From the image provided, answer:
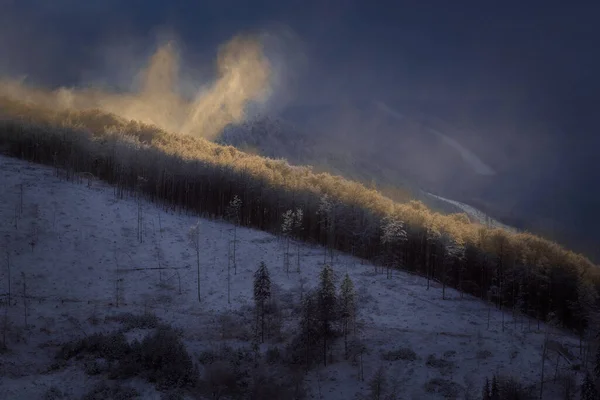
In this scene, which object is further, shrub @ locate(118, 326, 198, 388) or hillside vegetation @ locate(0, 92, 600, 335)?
hillside vegetation @ locate(0, 92, 600, 335)

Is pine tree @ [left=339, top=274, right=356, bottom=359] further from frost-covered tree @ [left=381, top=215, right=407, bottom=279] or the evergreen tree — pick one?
frost-covered tree @ [left=381, top=215, right=407, bottom=279]

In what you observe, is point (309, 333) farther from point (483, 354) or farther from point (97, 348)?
point (97, 348)

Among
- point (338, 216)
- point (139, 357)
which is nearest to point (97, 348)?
Result: point (139, 357)

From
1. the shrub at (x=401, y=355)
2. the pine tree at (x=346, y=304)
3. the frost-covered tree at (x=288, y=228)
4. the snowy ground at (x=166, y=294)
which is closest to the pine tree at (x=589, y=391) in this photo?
the snowy ground at (x=166, y=294)

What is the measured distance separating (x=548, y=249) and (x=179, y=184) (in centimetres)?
7395

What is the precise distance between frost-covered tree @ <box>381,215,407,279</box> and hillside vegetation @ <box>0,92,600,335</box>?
214 millimetres

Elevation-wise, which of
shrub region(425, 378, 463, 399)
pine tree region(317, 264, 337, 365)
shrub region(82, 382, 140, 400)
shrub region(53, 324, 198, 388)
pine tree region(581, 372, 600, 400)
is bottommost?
shrub region(82, 382, 140, 400)

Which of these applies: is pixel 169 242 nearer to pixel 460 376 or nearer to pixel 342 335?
pixel 342 335

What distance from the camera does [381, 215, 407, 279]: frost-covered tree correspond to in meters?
76.1

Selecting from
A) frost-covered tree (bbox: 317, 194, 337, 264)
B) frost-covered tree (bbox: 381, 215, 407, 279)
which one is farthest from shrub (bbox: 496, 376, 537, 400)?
frost-covered tree (bbox: 317, 194, 337, 264)

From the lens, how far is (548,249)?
258ft

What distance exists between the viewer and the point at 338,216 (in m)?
91.7

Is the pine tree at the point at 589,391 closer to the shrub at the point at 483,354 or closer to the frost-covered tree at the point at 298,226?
the shrub at the point at 483,354

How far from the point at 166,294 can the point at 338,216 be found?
3950cm
